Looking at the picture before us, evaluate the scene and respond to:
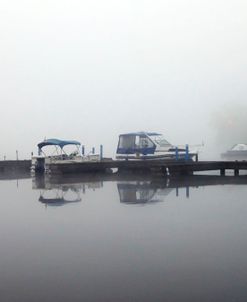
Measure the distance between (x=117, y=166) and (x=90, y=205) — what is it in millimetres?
16310

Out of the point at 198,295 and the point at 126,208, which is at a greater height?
the point at 198,295

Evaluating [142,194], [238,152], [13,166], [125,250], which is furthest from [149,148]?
[238,152]

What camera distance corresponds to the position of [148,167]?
98.4ft

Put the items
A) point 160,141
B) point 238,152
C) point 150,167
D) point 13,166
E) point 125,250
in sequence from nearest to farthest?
point 125,250 → point 150,167 → point 160,141 → point 13,166 → point 238,152

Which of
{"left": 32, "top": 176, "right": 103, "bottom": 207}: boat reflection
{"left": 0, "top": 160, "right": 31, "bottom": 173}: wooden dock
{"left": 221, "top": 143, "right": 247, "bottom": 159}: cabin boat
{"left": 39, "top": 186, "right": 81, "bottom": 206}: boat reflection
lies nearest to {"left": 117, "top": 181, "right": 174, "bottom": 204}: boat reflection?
{"left": 32, "top": 176, "right": 103, "bottom": 207}: boat reflection

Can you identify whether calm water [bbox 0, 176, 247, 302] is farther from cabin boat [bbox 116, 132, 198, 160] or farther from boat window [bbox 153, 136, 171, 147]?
boat window [bbox 153, 136, 171, 147]

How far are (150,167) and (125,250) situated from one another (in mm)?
21046

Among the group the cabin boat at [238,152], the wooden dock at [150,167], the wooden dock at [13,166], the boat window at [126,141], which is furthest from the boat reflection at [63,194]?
the cabin boat at [238,152]

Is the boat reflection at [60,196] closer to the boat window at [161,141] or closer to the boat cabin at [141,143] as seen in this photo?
the boat cabin at [141,143]

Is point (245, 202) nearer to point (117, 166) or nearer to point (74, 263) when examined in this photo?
point (74, 263)

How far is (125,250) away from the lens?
800 cm

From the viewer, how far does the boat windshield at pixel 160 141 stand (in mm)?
34294

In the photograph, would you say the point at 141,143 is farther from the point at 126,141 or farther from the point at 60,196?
the point at 60,196

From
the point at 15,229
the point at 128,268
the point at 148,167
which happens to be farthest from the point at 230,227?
the point at 148,167
